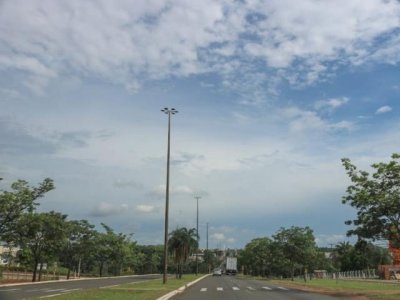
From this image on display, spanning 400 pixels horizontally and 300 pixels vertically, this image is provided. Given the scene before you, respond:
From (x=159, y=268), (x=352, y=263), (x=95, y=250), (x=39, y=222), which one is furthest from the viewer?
(x=159, y=268)

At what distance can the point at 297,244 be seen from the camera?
66.8m

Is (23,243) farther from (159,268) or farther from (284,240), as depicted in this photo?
(159,268)

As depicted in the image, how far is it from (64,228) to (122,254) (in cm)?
3431

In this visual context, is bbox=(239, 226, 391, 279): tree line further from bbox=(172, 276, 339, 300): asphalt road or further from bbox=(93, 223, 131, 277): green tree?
bbox=(93, 223, 131, 277): green tree

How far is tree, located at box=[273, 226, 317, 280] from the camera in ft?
219

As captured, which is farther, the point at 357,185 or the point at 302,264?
the point at 302,264

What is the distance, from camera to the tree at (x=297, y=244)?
66.7m

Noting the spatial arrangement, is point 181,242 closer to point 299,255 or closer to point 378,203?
point 299,255

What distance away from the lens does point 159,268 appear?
128 meters

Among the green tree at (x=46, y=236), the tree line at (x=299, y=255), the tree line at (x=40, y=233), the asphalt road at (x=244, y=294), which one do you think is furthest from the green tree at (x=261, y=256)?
the asphalt road at (x=244, y=294)

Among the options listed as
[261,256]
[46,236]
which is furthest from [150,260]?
[46,236]

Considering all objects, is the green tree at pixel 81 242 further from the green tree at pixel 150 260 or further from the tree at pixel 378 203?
the green tree at pixel 150 260

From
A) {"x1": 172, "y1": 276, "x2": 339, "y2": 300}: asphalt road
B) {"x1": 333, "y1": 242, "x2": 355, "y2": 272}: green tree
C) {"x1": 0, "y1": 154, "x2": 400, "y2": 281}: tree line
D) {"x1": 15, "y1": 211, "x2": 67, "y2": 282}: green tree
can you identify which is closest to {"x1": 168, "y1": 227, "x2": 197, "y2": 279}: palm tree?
{"x1": 0, "y1": 154, "x2": 400, "y2": 281}: tree line

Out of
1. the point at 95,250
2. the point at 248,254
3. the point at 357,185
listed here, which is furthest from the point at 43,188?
the point at 248,254
